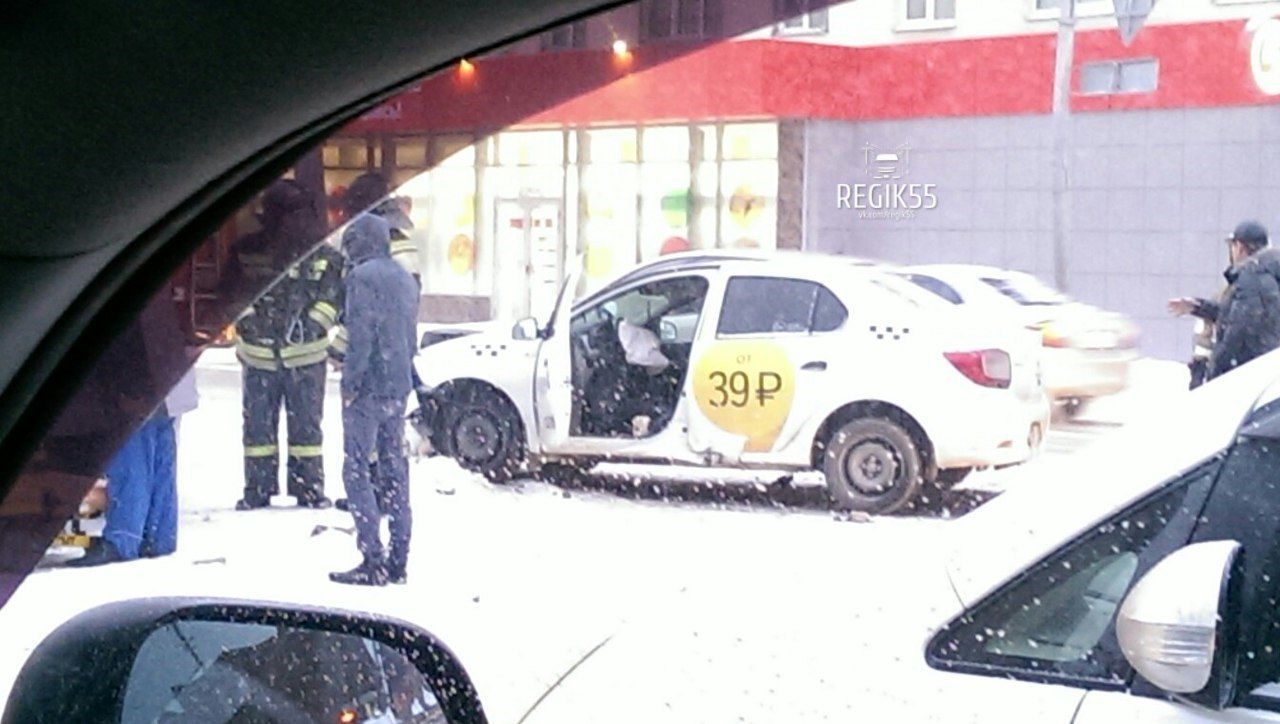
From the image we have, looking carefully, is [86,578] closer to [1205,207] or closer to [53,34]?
[53,34]

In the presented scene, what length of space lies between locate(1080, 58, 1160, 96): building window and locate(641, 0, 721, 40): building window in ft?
5.29

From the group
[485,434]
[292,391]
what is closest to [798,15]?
[485,434]

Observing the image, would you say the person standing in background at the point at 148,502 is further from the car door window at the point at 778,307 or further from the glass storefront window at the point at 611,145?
the car door window at the point at 778,307

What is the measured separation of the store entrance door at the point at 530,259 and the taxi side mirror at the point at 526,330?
0.16 ft

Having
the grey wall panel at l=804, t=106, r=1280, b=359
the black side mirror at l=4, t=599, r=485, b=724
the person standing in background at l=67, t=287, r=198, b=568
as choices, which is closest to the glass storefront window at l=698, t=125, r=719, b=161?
the grey wall panel at l=804, t=106, r=1280, b=359

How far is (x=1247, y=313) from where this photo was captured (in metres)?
2.53

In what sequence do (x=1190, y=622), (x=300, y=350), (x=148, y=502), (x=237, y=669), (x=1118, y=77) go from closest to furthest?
1. (x=1190, y=622)
2. (x=237, y=669)
3. (x=1118, y=77)
4. (x=148, y=502)
5. (x=300, y=350)

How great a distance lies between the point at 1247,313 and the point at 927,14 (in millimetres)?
806

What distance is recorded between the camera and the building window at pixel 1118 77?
9.54 feet

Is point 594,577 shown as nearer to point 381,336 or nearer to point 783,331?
point 783,331

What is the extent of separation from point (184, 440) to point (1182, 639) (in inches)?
126

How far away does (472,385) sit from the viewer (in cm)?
451

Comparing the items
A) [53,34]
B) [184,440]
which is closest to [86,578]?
[184,440]

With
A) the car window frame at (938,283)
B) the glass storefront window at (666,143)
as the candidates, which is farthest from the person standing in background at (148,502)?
the car window frame at (938,283)
